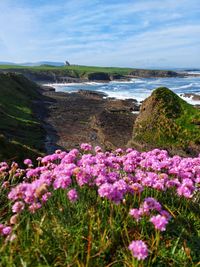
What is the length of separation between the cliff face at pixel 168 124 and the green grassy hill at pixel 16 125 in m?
5.55

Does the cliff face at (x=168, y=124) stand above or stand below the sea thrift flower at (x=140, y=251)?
below

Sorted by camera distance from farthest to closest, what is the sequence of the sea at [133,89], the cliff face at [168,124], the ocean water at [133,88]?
the ocean water at [133,88], the sea at [133,89], the cliff face at [168,124]

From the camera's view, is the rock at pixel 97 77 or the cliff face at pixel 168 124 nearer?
the cliff face at pixel 168 124

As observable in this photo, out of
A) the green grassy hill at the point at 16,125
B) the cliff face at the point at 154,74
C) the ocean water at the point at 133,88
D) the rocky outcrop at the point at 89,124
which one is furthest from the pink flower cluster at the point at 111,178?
the cliff face at the point at 154,74

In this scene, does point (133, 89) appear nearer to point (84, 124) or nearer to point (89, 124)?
point (84, 124)

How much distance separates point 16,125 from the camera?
2775 cm

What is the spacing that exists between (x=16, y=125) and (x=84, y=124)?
331 inches

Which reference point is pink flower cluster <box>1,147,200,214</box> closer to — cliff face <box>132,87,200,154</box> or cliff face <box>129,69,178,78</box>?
cliff face <box>132,87,200,154</box>

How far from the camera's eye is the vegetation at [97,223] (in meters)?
4.18

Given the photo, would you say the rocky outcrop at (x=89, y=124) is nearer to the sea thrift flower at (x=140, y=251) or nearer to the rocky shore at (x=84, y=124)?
the rocky shore at (x=84, y=124)

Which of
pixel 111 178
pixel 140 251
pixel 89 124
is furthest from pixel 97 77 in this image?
pixel 140 251

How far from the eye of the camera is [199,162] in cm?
695

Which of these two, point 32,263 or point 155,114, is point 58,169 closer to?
point 32,263

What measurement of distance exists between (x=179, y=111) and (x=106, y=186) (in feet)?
51.8
